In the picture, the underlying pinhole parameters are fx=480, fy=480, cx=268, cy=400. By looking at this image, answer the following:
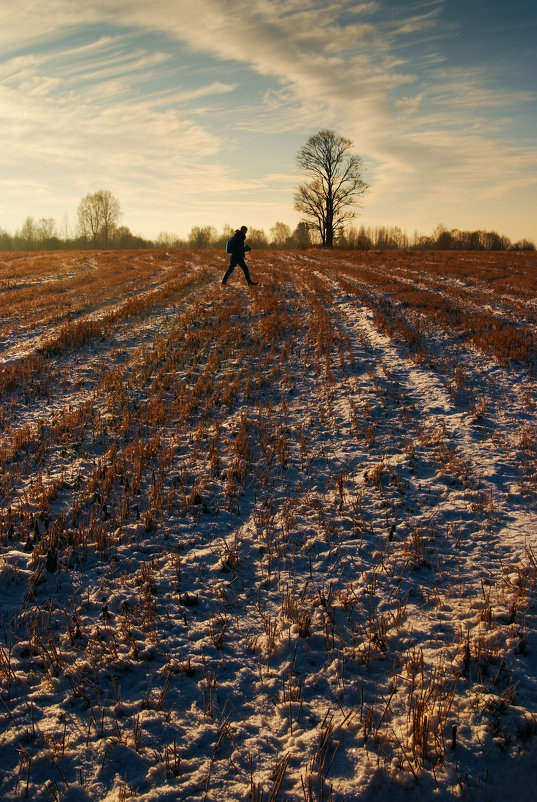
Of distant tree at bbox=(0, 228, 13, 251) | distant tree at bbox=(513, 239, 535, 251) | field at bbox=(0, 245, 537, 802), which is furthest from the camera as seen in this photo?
distant tree at bbox=(0, 228, 13, 251)

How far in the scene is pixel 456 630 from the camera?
3730mm

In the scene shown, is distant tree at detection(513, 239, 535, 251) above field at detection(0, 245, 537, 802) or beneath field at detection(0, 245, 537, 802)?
above

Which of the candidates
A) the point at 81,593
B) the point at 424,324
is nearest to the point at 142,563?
the point at 81,593

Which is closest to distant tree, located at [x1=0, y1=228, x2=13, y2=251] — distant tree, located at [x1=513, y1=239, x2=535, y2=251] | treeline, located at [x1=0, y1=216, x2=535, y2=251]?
treeline, located at [x1=0, y1=216, x2=535, y2=251]

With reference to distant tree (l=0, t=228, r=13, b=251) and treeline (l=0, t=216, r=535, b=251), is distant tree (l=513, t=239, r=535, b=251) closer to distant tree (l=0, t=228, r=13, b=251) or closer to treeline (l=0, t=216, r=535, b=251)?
treeline (l=0, t=216, r=535, b=251)

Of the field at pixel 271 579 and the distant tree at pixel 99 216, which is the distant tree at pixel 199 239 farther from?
the field at pixel 271 579

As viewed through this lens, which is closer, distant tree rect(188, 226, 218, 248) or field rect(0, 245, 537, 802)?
field rect(0, 245, 537, 802)

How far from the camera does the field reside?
9.28ft

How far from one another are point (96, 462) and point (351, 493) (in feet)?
11.3

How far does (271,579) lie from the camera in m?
4.47

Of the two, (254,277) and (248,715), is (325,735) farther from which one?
(254,277)

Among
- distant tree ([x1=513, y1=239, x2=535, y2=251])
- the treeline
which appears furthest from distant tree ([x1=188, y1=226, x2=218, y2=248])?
distant tree ([x1=513, y1=239, x2=535, y2=251])

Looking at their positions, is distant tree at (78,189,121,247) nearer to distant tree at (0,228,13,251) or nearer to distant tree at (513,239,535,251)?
distant tree at (0,228,13,251)

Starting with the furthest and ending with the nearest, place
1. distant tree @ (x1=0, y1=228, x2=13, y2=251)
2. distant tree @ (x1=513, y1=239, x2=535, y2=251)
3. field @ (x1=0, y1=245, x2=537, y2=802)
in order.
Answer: distant tree @ (x1=0, y1=228, x2=13, y2=251), distant tree @ (x1=513, y1=239, x2=535, y2=251), field @ (x1=0, y1=245, x2=537, y2=802)
